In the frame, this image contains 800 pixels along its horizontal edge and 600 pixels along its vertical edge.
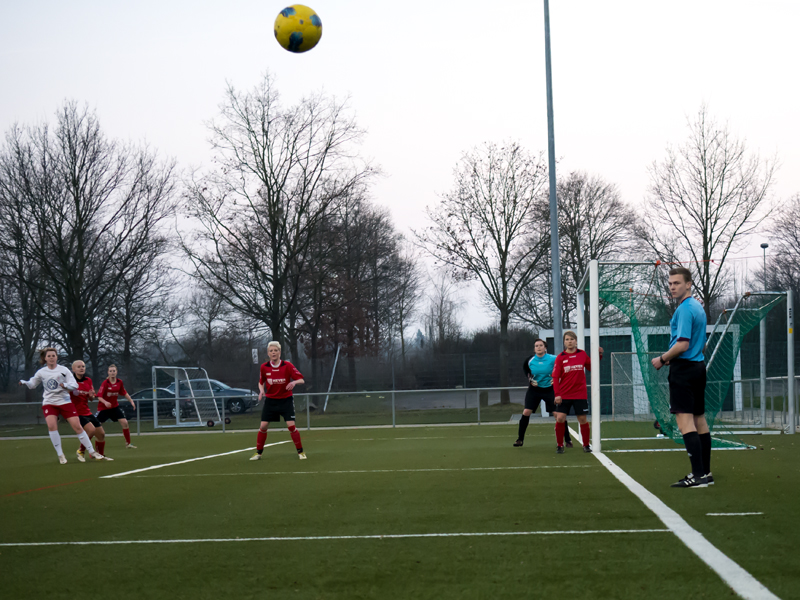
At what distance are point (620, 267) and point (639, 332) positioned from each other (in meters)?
1.16

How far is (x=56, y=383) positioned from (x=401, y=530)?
30.4ft

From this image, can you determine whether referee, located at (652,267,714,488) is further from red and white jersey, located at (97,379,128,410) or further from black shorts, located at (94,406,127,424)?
black shorts, located at (94,406,127,424)

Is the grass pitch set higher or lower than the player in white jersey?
lower

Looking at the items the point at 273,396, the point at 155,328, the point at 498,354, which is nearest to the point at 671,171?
the point at 498,354

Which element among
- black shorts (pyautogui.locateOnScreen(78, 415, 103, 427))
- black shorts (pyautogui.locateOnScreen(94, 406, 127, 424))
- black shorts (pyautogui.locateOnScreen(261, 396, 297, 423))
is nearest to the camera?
black shorts (pyautogui.locateOnScreen(261, 396, 297, 423))

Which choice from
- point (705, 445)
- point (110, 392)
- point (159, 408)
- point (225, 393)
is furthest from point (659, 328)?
point (225, 393)

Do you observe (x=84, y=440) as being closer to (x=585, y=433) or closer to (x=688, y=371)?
(x=585, y=433)

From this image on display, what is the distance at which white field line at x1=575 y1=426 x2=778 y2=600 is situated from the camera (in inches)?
143

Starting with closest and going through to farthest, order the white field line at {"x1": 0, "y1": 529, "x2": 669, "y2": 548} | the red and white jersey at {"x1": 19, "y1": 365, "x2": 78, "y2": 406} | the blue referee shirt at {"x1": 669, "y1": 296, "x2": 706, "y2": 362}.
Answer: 1. the white field line at {"x1": 0, "y1": 529, "x2": 669, "y2": 548}
2. the blue referee shirt at {"x1": 669, "y1": 296, "x2": 706, "y2": 362}
3. the red and white jersey at {"x1": 19, "y1": 365, "x2": 78, "y2": 406}

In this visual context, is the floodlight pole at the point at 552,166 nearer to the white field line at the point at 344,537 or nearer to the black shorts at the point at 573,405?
the black shorts at the point at 573,405

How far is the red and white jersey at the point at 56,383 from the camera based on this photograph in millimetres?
12961

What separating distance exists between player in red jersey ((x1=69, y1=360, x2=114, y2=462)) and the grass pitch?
294 centimetres

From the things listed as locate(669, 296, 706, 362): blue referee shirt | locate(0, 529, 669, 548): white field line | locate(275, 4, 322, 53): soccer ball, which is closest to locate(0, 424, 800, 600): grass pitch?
locate(0, 529, 669, 548): white field line

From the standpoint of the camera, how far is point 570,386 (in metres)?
11.9
